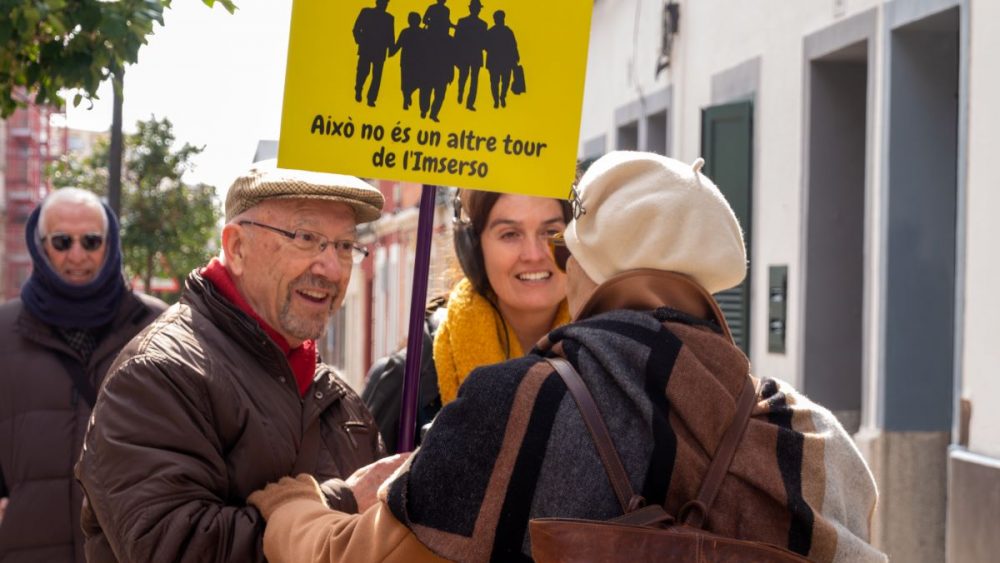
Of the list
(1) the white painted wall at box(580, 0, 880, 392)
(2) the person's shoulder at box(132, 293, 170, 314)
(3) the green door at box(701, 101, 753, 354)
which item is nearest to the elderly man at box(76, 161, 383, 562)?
(2) the person's shoulder at box(132, 293, 170, 314)

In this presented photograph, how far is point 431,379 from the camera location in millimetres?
4211

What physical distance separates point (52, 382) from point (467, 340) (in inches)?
74.0

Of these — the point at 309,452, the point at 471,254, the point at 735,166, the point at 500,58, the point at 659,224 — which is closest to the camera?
the point at 659,224

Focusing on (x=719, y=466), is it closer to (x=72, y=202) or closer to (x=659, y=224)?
(x=659, y=224)

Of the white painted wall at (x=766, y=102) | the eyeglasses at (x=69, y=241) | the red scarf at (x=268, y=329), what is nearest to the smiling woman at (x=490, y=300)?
the red scarf at (x=268, y=329)

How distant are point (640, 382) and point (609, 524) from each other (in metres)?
0.25

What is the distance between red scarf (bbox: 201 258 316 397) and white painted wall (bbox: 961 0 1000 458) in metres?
4.53

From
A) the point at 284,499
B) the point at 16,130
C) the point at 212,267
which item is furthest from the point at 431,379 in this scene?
the point at 16,130

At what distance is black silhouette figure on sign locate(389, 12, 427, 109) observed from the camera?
135 inches

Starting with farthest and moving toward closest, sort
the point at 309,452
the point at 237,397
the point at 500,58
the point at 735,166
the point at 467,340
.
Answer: the point at 735,166
the point at 467,340
the point at 500,58
the point at 309,452
the point at 237,397

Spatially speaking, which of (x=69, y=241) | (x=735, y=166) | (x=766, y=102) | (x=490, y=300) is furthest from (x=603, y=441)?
(x=735, y=166)

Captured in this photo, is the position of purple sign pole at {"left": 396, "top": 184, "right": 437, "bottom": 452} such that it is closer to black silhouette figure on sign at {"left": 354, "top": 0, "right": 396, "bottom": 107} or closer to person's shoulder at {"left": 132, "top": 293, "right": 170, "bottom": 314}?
black silhouette figure on sign at {"left": 354, "top": 0, "right": 396, "bottom": 107}

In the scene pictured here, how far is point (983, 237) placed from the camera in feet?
24.1

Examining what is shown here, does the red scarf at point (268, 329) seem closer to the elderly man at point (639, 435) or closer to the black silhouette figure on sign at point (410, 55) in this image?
the black silhouette figure on sign at point (410, 55)
